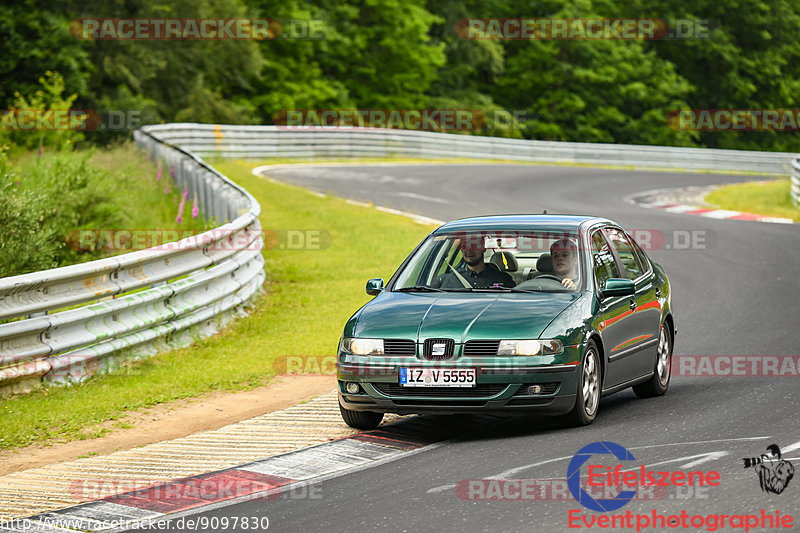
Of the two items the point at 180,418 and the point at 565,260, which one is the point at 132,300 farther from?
the point at 565,260

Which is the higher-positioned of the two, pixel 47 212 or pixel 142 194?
pixel 47 212

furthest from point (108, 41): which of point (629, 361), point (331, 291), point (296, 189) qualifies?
point (629, 361)

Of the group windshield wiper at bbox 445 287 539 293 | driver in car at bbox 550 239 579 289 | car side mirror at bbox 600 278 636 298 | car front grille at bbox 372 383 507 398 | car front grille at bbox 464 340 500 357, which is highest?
driver in car at bbox 550 239 579 289

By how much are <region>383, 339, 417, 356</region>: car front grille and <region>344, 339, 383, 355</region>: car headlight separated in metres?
0.04

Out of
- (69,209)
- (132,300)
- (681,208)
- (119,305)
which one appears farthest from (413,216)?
(119,305)

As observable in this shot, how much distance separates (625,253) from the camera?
10023 mm

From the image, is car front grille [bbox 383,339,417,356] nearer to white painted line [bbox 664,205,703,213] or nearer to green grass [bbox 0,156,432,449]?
green grass [bbox 0,156,432,449]

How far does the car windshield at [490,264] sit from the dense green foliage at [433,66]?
31785mm

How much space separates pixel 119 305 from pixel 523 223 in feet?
12.4

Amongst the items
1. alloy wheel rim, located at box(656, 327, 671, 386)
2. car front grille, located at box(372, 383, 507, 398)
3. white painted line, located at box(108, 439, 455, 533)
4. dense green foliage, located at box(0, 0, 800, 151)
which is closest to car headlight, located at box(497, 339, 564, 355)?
car front grille, located at box(372, 383, 507, 398)

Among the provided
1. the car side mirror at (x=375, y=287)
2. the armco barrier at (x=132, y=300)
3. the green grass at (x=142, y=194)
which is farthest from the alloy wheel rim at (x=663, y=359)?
the green grass at (x=142, y=194)

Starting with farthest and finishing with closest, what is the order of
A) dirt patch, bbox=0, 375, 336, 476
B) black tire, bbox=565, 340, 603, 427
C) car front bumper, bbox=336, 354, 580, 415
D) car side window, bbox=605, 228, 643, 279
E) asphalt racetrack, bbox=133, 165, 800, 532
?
car side window, bbox=605, 228, 643, 279, dirt patch, bbox=0, 375, 336, 476, black tire, bbox=565, 340, 603, 427, car front bumper, bbox=336, 354, 580, 415, asphalt racetrack, bbox=133, 165, 800, 532

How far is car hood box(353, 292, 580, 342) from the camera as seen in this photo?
8.02 meters

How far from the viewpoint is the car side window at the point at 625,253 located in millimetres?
9844
